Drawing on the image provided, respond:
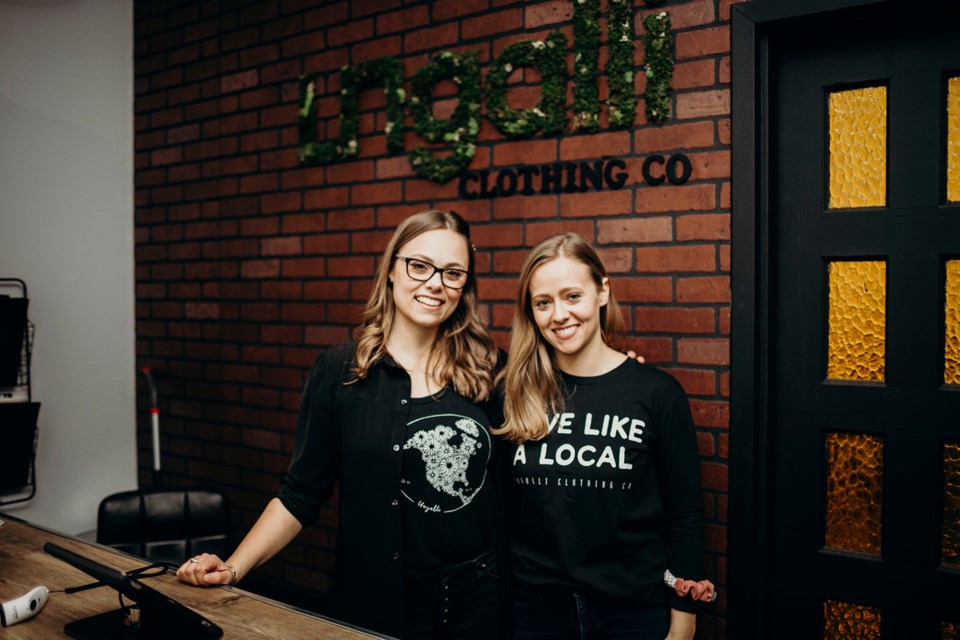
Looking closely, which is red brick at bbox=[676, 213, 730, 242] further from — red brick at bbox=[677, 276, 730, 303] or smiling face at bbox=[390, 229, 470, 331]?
smiling face at bbox=[390, 229, 470, 331]

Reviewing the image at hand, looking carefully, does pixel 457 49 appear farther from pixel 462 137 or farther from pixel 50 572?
pixel 50 572

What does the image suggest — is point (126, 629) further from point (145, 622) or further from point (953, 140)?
point (953, 140)

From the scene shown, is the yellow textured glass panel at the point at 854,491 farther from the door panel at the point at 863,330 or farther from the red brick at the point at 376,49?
the red brick at the point at 376,49

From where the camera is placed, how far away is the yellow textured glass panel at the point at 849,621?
6.86 feet

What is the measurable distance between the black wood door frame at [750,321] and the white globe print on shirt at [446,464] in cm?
83

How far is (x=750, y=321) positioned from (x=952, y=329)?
0.53 metres

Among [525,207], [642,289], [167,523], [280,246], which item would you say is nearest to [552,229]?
[525,207]

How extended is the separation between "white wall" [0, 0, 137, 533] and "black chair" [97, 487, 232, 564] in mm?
1222

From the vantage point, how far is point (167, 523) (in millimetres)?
2410

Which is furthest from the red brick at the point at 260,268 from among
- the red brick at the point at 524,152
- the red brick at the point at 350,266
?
the red brick at the point at 524,152

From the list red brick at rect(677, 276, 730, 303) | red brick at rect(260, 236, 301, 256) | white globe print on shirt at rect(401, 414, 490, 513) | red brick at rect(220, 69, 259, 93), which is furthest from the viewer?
red brick at rect(220, 69, 259, 93)

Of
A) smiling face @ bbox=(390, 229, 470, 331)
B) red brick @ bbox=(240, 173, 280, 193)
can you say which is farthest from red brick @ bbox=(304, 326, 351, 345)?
smiling face @ bbox=(390, 229, 470, 331)

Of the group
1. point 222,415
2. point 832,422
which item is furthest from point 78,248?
point 832,422

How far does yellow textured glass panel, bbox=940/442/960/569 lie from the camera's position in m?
1.98
